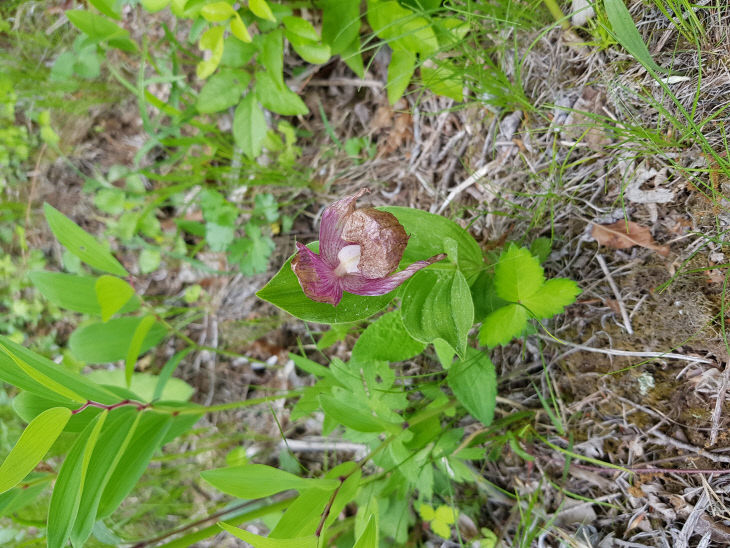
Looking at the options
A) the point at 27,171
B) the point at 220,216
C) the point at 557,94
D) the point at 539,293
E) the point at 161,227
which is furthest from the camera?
the point at 27,171

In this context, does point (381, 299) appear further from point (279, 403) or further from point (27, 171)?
point (27, 171)

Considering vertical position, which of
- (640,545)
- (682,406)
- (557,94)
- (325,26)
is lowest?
(640,545)

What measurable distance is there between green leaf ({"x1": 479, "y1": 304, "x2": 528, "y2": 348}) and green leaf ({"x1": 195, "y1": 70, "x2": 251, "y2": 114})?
1.27 m

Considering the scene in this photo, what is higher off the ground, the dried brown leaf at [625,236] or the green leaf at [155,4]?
the green leaf at [155,4]

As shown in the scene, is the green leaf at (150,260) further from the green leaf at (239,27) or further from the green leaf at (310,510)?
the green leaf at (310,510)

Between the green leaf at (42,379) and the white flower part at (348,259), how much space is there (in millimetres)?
628

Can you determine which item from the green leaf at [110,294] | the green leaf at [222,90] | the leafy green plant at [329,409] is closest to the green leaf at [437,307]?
the leafy green plant at [329,409]

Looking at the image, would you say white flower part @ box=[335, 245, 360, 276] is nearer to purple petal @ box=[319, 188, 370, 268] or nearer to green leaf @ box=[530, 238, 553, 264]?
purple petal @ box=[319, 188, 370, 268]

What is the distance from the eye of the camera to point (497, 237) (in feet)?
4.86

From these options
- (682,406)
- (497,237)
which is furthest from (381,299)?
(682,406)

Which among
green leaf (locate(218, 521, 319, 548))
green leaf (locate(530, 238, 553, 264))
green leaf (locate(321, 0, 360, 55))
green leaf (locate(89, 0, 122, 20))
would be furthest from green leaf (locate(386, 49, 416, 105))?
green leaf (locate(218, 521, 319, 548))

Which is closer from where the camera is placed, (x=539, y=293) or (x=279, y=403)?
(x=539, y=293)

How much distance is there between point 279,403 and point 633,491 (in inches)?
53.7

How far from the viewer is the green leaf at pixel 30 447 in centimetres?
94
